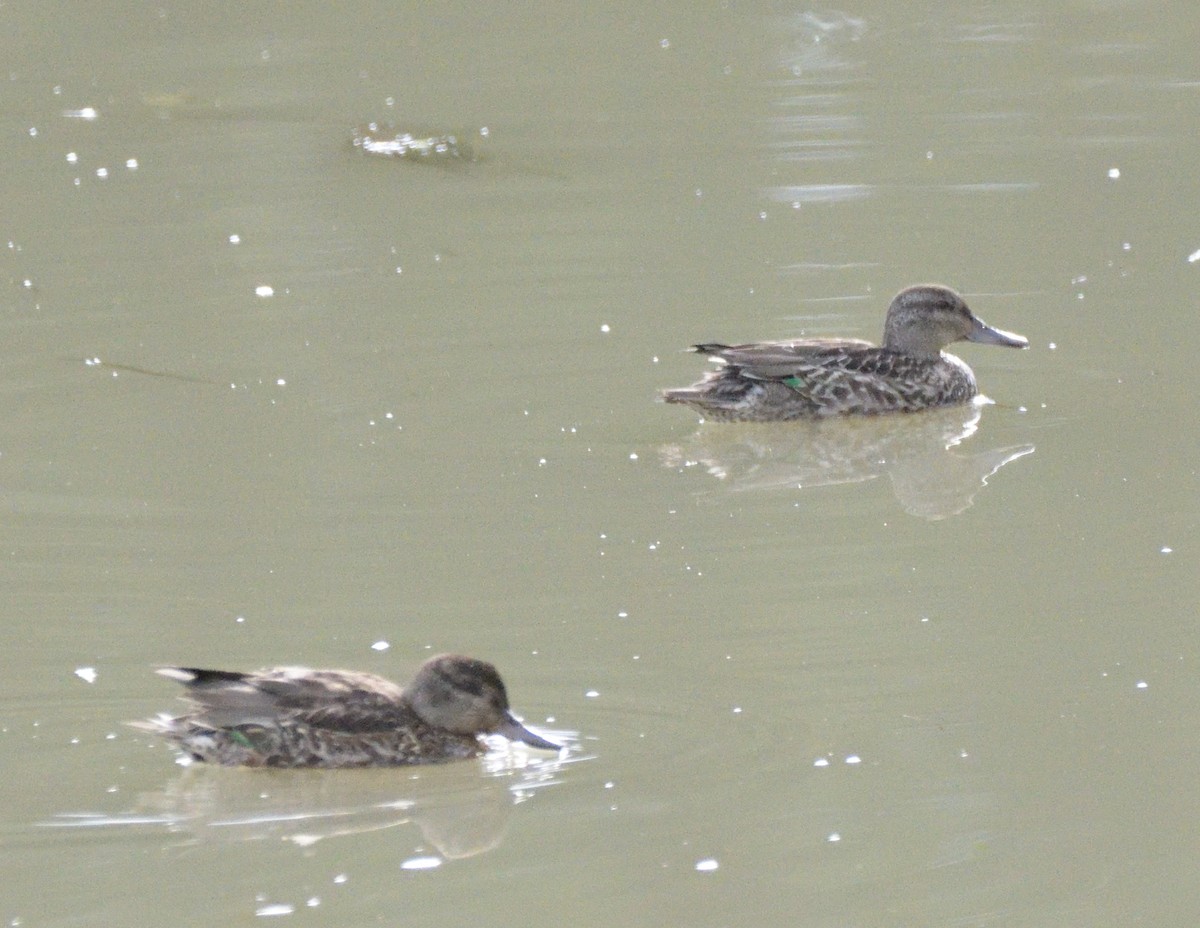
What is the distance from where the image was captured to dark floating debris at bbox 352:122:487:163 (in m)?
14.7

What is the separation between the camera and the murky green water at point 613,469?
19.6 feet

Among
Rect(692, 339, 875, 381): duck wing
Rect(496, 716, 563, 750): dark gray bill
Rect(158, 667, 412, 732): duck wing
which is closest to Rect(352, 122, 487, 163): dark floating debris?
Rect(692, 339, 875, 381): duck wing

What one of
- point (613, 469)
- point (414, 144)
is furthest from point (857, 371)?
point (414, 144)

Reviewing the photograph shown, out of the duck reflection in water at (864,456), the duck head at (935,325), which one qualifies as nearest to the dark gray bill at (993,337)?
the duck head at (935,325)

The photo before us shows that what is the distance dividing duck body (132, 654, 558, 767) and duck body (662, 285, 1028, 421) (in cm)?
371

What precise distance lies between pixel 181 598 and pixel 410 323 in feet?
12.8

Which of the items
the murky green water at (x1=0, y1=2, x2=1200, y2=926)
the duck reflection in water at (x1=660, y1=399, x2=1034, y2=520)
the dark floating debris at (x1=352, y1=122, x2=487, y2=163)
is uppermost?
the dark floating debris at (x1=352, y1=122, x2=487, y2=163)

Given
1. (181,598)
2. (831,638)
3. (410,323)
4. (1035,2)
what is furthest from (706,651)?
(1035,2)

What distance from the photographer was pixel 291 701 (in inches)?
263

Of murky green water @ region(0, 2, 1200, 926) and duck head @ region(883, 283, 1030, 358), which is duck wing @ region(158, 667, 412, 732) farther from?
duck head @ region(883, 283, 1030, 358)

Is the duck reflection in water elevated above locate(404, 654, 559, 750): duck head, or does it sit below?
below

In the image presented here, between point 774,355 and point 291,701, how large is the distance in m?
4.20

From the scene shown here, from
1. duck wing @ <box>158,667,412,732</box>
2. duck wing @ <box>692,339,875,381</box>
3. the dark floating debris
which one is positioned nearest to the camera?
duck wing @ <box>158,667,412,732</box>

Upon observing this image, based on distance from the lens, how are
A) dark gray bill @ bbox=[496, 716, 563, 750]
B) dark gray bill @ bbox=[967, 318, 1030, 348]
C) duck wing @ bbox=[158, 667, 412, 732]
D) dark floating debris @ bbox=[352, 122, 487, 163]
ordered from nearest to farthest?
dark gray bill @ bbox=[496, 716, 563, 750] → duck wing @ bbox=[158, 667, 412, 732] → dark gray bill @ bbox=[967, 318, 1030, 348] → dark floating debris @ bbox=[352, 122, 487, 163]
